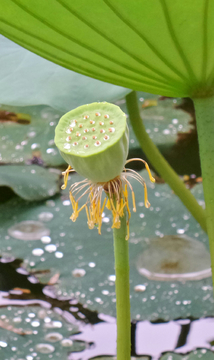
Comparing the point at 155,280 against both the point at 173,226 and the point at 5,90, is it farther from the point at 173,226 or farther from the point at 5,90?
the point at 5,90

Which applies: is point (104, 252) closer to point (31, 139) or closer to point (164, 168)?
point (164, 168)

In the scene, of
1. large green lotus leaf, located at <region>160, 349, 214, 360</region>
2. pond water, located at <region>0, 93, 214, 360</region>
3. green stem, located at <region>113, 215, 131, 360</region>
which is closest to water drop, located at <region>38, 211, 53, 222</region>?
pond water, located at <region>0, 93, 214, 360</region>

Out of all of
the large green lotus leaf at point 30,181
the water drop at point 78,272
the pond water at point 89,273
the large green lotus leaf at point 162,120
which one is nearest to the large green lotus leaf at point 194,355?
the pond water at point 89,273

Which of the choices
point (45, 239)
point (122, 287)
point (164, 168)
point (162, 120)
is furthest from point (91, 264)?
point (162, 120)

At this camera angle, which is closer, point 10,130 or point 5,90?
point 5,90

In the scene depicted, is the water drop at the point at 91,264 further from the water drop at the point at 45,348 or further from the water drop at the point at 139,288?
the water drop at the point at 45,348

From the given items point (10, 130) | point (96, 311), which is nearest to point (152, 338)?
point (96, 311)
